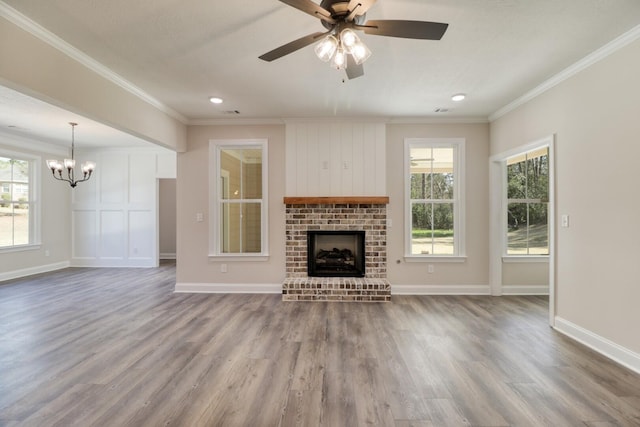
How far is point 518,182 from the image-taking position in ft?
14.9

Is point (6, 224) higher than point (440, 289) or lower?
higher

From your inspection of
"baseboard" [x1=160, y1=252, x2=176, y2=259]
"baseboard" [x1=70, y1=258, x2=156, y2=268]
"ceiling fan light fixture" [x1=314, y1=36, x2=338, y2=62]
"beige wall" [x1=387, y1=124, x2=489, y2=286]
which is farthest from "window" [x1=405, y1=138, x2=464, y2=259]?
"baseboard" [x1=160, y1=252, x2=176, y2=259]

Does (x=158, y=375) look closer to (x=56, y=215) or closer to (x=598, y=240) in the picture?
(x=598, y=240)

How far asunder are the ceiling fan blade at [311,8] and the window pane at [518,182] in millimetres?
4257

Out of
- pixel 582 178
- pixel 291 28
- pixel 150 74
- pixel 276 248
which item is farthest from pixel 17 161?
pixel 582 178

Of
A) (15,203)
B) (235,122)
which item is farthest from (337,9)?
(15,203)

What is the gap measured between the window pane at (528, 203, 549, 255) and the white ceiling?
186 cm

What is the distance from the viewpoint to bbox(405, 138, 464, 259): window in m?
4.44

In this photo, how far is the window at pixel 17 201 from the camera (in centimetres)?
544

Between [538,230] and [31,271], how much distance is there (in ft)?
30.9

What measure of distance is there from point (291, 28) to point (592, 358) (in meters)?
3.71

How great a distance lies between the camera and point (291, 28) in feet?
7.22

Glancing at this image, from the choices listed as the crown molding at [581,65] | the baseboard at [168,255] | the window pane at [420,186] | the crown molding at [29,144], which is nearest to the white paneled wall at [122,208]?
the crown molding at [29,144]

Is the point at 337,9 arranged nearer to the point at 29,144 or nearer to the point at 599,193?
the point at 599,193
